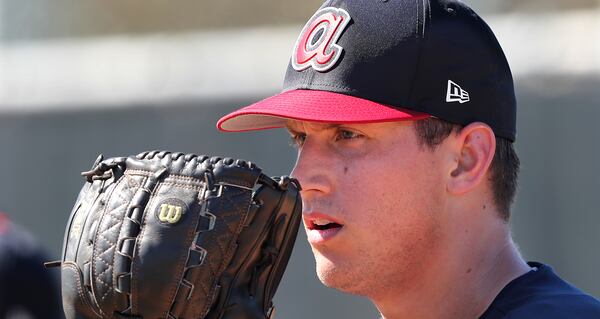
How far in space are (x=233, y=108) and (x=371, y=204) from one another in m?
4.62

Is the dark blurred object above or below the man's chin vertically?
below

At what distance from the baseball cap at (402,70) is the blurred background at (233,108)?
383cm

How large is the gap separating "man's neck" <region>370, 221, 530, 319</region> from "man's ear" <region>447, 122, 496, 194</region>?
0.41 feet

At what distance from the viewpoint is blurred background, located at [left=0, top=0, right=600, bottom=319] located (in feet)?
20.2

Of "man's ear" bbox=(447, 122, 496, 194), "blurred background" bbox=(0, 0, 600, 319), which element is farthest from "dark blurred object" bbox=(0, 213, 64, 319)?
"man's ear" bbox=(447, 122, 496, 194)

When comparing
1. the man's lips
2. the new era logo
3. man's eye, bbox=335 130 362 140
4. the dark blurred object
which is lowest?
the dark blurred object

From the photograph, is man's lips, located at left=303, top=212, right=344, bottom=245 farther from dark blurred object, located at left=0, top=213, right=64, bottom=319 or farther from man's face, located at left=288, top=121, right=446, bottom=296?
dark blurred object, located at left=0, top=213, right=64, bottom=319

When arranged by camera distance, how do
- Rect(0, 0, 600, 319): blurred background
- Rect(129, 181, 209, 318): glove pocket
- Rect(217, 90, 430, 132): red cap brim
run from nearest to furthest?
Rect(129, 181, 209, 318): glove pocket, Rect(217, 90, 430, 132): red cap brim, Rect(0, 0, 600, 319): blurred background

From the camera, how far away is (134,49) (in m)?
7.71

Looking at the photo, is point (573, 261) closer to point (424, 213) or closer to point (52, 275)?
point (52, 275)

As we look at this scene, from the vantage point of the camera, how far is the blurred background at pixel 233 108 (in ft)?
20.2

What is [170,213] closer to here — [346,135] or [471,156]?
[346,135]

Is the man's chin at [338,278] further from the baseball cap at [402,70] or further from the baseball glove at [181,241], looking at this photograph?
the baseball cap at [402,70]

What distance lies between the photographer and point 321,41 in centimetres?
244
